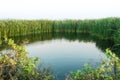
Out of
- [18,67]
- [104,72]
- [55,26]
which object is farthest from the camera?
[55,26]

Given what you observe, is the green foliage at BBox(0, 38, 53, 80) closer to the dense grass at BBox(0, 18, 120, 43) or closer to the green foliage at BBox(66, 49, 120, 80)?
the green foliage at BBox(66, 49, 120, 80)

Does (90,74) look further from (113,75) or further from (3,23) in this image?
(3,23)

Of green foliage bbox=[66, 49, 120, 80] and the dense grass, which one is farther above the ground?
green foliage bbox=[66, 49, 120, 80]

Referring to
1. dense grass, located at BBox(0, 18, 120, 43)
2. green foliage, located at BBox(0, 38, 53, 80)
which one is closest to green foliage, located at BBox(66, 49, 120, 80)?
green foliage, located at BBox(0, 38, 53, 80)

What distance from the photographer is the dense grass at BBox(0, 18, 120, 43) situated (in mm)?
25703

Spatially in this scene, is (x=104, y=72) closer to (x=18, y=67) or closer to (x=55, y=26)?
(x=18, y=67)

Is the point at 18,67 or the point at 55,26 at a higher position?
the point at 18,67

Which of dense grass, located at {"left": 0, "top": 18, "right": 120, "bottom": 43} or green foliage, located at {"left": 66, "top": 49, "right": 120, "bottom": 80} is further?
dense grass, located at {"left": 0, "top": 18, "right": 120, "bottom": 43}

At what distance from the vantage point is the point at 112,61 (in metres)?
4.10

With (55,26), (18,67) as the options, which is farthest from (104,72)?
(55,26)

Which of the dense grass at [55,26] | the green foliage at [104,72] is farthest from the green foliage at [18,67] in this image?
the dense grass at [55,26]

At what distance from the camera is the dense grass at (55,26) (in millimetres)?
25703

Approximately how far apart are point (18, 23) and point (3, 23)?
254 centimetres

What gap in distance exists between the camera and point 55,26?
33.1 meters
